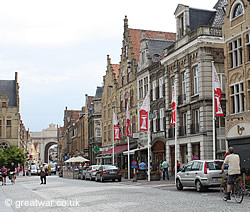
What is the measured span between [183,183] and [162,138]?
18.8 metres

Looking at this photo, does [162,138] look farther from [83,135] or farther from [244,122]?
[83,135]

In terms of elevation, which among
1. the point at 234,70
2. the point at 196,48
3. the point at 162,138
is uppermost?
the point at 196,48

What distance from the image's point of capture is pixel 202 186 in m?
20.5

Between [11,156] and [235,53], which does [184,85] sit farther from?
[11,156]

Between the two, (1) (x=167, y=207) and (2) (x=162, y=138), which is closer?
(1) (x=167, y=207)

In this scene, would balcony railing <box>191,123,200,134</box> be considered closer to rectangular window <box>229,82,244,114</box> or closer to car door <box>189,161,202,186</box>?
rectangular window <box>229,82,244,114</box>

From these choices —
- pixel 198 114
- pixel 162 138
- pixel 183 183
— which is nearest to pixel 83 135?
pixel 162 138

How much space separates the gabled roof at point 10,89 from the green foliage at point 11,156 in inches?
478

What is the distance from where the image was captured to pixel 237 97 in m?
28.9

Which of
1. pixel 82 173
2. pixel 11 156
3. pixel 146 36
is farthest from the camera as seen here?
pixel 11 156

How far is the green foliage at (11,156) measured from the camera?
228 feet

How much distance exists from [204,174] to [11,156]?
180 feet

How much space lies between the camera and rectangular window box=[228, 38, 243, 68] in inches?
1126

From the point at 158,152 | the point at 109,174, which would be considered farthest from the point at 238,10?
the point at 158,152
